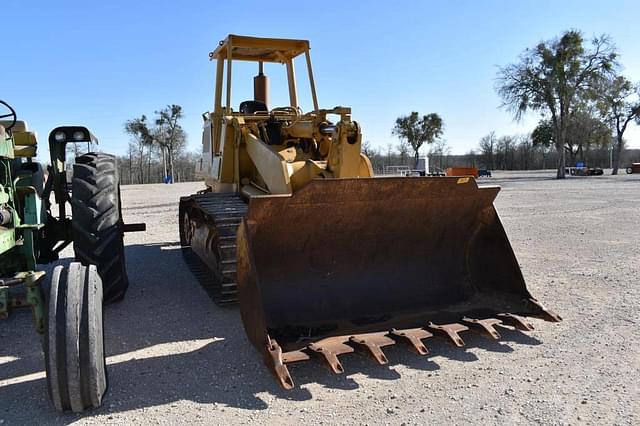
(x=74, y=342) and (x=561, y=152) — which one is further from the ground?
(x=561, y=152)

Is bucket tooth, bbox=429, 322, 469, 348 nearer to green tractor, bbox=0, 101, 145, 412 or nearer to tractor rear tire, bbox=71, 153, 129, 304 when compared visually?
green tractor, bbox=0, 101, 145, 412

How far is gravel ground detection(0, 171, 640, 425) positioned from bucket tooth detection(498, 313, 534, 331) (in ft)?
0.34

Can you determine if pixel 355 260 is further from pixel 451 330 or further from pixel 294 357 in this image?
pixel 294 357

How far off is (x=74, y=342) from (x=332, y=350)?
5.00 ft

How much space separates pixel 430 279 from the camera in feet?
15.2

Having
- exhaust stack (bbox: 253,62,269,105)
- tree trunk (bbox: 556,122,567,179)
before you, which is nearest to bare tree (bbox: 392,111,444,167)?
tree trunk (bbox: 556,122,567,179)

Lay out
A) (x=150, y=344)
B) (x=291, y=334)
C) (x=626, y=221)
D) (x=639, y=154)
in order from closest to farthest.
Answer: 1. (x=291, y=334)
2. (x=150, y=344)
3. (x=626, y=221)
4. (x=639, y=154)

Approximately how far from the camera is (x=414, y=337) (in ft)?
12.0

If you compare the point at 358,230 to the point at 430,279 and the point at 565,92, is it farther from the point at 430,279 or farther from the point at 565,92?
the point at 565,92

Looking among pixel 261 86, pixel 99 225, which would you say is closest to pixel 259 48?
pixel 261 86

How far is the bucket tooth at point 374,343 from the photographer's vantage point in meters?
3.40

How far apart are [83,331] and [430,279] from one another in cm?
284

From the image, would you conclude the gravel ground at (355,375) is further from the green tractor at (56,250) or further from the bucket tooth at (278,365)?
the green tractor at (56,250)

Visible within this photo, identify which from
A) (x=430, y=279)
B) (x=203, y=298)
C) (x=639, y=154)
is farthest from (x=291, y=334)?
(x=639, y=154)
